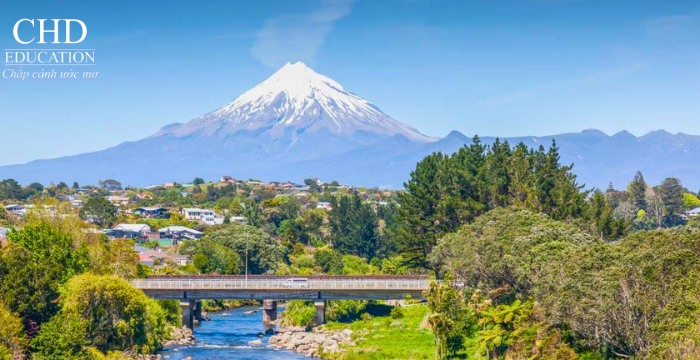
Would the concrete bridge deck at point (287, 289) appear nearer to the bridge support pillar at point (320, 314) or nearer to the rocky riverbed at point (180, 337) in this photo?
the bridge support pillar at point (320, 314)

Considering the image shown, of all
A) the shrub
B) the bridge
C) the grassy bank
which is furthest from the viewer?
the shrub

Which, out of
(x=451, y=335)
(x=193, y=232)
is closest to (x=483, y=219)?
(x=451, y=335)

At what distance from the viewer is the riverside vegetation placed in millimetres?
50281

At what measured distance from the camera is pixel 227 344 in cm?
8312

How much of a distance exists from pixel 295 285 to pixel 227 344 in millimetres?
8920

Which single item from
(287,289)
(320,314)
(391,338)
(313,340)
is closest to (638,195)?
(320,314)

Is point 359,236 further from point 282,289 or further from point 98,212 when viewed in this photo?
point 282,289

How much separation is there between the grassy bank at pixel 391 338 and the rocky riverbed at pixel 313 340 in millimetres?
976

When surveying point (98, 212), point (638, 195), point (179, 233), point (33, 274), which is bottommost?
point (33, 274)

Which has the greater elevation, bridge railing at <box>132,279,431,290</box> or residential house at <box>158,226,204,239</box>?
residential house at <box>158,226,204,239</box>

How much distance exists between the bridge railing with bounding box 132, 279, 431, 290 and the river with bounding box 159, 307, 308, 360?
4302mm

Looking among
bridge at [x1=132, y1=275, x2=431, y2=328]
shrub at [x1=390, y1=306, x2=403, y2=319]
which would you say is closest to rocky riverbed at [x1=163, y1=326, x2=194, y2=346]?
bridge at [x1=132, y1=275, x2=431, y2=328]

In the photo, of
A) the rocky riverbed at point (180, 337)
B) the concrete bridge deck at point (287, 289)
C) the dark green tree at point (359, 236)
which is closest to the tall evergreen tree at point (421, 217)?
the concrete bridge deck at point (287, 289)

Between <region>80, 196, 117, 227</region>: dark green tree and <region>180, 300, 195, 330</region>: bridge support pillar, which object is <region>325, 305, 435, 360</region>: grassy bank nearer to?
<region>180, 300, 195, 330</region>: bridge support pillar
